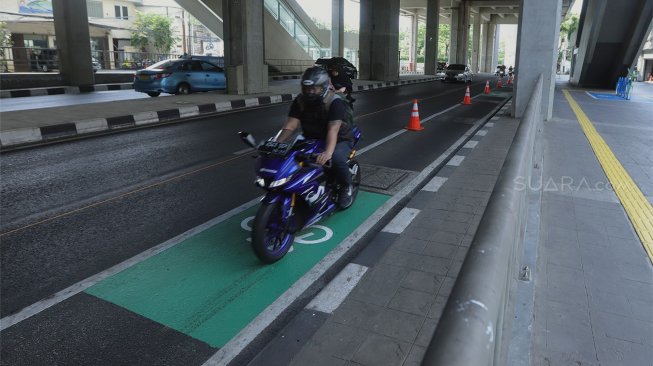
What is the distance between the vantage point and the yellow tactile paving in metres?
4.98

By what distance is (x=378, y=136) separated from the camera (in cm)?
1030

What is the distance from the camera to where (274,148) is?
13.9 feet

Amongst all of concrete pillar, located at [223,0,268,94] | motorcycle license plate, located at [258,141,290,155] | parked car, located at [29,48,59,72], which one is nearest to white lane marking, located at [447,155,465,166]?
motorcycle license plate, located at [258,141,290,155]

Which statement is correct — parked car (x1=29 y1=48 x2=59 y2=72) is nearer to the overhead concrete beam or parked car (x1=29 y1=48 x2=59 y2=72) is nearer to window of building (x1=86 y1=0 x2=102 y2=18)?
the overhead concrete beam

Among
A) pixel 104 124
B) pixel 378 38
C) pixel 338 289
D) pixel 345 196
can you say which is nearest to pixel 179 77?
pixel 104 124

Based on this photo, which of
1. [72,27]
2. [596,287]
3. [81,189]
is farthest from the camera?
[72,27]

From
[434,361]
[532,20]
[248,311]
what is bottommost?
[248,311]

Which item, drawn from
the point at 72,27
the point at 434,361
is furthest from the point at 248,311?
the point at 72,27

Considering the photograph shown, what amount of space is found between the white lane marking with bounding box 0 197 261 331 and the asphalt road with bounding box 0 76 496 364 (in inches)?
2.9

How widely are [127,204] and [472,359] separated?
5368 millimetres

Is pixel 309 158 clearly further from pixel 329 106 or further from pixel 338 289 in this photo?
pixel 338 289

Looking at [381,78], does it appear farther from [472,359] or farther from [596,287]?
[472,359]

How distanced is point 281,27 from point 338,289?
3467 cm

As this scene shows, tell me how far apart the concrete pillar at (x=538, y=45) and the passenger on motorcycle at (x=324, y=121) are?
8.92 m
